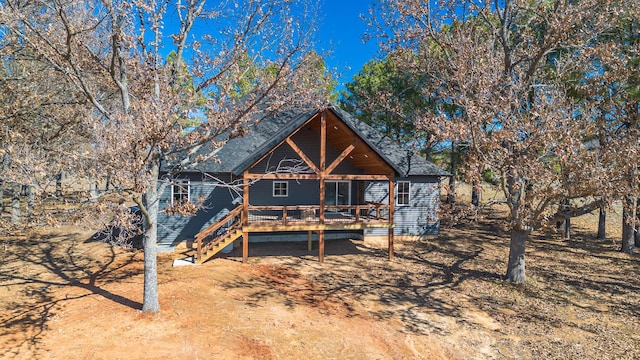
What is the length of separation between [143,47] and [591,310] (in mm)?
15598

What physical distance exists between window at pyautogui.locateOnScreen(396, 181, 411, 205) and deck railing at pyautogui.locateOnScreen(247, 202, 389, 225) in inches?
43.3

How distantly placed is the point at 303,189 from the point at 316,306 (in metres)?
8.81

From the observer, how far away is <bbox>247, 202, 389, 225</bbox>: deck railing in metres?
15.1

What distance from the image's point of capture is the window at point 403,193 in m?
19.8

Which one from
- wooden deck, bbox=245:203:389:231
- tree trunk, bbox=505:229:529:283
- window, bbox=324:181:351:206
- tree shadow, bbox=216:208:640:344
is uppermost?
window, bbox=324:181:351:206

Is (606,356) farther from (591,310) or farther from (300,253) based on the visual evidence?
(300,253)

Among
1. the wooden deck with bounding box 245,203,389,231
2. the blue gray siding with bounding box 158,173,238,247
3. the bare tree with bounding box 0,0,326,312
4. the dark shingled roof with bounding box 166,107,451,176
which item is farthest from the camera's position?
the blue gray siding with bounding box 158,173,238,247

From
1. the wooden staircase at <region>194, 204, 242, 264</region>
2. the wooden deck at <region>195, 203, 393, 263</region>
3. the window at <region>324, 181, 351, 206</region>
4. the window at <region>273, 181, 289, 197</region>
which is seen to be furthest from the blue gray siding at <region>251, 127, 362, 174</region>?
the wooden staircase at <region>194, 204, 242, 264</region>

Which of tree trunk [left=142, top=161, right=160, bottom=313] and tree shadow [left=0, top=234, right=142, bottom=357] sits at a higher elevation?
tree trunk [left=142, top=161, right=160, bottom=313]

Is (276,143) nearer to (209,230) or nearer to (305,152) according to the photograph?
(209,230)

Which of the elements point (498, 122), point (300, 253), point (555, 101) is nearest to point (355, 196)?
point (300, 253)

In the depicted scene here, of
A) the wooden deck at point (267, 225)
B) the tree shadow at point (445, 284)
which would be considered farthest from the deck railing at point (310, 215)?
the tree shadow at point (445, 284)

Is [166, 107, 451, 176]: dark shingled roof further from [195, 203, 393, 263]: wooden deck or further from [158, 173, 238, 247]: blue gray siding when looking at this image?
[195, 203, 393, 263]: wooden deck

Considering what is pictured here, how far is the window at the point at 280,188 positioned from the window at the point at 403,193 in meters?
6.43
